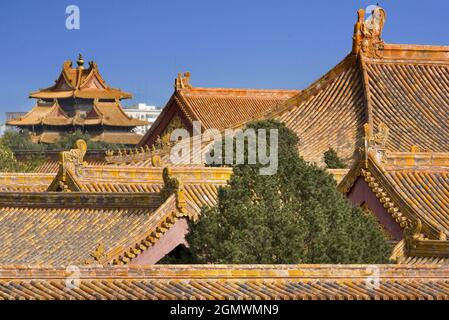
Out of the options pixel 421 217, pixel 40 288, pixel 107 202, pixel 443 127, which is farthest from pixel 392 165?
pixel 40 288

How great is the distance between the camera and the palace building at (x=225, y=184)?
21.1 metres

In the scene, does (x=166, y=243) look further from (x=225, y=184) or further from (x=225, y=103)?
(x=225, y=103)

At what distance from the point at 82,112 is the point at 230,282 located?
89.3 m

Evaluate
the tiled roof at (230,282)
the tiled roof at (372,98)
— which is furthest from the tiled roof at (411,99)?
the tiled roof at (230,282)

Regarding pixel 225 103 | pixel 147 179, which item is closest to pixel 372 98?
pixel 147 179

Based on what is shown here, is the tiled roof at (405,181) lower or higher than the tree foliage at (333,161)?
lower

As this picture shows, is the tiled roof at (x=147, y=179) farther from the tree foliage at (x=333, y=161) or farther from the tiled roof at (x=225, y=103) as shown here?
the tiled roof at (x=225, y=103)

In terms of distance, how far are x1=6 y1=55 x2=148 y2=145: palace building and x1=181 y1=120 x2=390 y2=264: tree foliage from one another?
78.2 metres

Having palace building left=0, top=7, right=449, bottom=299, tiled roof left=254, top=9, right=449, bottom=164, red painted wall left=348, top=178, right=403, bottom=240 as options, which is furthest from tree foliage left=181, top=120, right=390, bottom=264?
tiled roof left=254, top=9, right=449, bottom=164

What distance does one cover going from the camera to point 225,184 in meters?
32.6

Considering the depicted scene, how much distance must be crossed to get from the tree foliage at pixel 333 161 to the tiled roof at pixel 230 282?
1560 cm

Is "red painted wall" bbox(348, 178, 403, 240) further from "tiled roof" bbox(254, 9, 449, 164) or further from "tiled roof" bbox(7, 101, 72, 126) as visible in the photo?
"tiled roof" bbox(7, 101, 72, 126)

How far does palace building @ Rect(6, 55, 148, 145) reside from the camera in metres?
106
